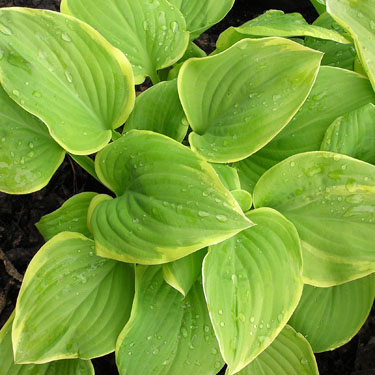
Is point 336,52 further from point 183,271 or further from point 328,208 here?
point 183,271

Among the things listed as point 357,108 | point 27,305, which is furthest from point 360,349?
point 27,305

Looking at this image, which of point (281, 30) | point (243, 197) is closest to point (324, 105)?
point (281, 30)

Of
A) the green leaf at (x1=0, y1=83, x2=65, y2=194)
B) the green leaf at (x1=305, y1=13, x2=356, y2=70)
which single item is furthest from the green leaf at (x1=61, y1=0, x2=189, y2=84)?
the green leaf at (x1=305, y1=13, x2=356, y2=70)

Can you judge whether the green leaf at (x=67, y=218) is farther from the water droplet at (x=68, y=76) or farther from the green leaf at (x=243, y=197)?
the green leaf at (x=243, y=197)

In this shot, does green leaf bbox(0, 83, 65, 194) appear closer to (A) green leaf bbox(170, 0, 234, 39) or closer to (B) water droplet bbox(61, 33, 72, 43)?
(B) water droplet bbox(61, 33, 72, 43)

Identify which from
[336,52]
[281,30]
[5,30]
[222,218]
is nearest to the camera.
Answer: [222,218]

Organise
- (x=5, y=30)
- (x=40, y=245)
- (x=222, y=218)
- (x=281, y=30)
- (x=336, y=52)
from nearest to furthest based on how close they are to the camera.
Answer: (x=222, y=218)
(x=5, y=30)
(x=281, y=30)
(x=336, y=52)
(x=40, y=245)

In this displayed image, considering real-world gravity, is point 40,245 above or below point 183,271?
below
